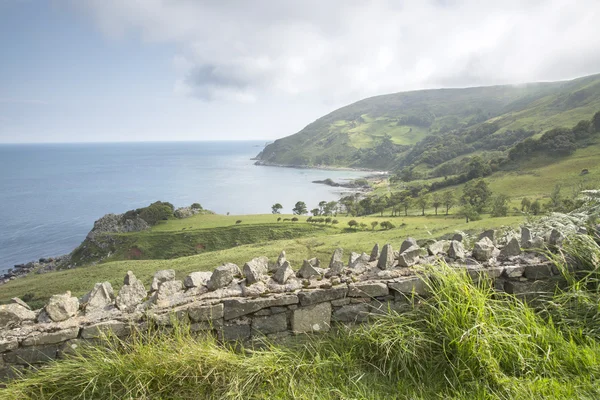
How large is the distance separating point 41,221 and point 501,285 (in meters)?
121

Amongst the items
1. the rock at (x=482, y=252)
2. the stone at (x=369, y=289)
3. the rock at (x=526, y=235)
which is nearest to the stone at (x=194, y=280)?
the stone at (x=369, y=289)

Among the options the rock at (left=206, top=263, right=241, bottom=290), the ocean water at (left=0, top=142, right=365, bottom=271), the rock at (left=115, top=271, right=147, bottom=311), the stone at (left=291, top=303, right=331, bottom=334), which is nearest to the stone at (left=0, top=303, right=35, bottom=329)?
the rock at (left=115, top=271, right=147, bottom=311)

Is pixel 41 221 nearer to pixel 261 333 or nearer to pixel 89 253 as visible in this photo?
pixel 89 253

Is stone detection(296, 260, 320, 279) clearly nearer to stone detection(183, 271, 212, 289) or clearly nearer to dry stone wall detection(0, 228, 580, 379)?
dry stone wall detection(0, 228, 580, 379)

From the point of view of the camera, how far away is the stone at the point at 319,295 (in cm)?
429

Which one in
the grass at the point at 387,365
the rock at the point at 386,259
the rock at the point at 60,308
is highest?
the rock at the point at 386,259

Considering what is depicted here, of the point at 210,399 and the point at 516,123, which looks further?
the point at 516,123

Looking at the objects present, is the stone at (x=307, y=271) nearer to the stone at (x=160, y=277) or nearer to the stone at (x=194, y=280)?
the stone at (x=194, y=280)

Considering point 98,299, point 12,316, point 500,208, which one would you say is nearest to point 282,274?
point 98,299

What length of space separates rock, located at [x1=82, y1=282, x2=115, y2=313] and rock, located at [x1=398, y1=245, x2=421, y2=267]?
429cm

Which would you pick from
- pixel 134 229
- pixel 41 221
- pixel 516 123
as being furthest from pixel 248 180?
pixel 516 123

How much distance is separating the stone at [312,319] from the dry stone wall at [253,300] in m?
0.01

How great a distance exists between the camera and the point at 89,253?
55062 millimetres

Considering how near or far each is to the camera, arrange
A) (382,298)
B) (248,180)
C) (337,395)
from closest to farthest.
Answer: (337,395) → (382,298) → (248,180)
